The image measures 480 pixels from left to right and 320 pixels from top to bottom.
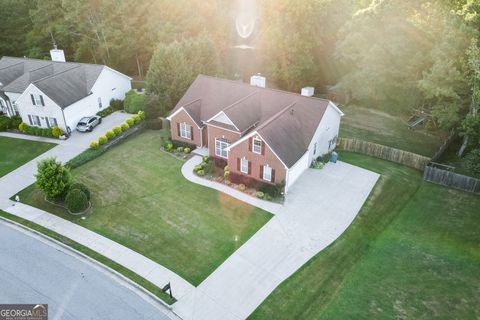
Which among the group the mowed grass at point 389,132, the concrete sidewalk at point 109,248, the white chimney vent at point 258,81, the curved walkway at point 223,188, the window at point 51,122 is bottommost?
the concrete sidewalk at point 109,248

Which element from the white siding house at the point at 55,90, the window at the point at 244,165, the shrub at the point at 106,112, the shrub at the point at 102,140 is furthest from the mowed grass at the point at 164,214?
the shrub at the point at 106,112

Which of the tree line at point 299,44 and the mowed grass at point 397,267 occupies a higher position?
the tree line at point 299,44

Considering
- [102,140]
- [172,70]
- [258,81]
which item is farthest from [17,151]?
[258,81]

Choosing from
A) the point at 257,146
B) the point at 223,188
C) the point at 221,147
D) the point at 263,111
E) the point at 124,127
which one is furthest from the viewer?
the point at 124,127

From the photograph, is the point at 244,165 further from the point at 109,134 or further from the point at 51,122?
the point at 51,122

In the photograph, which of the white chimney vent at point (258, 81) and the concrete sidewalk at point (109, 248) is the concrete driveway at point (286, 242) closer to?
the concrete sidewalk at point (109, 248)

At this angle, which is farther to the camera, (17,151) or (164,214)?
(17,151)
